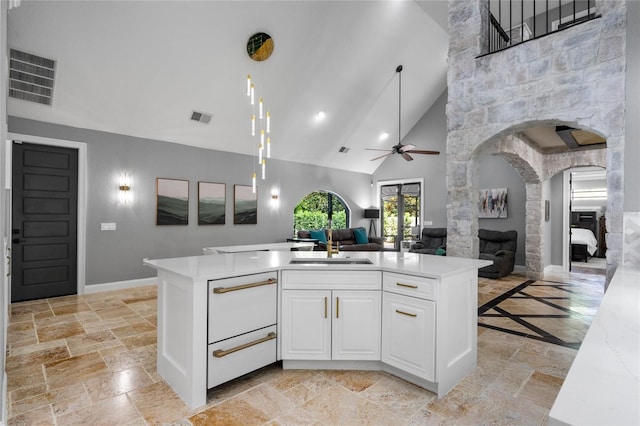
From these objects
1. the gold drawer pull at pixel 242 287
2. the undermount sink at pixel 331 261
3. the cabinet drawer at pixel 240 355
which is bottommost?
the cabinet drawer at pixel 240 355

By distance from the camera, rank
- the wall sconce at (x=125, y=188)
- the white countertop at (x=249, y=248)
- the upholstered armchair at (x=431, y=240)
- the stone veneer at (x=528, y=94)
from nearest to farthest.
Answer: the stone veneer at (x=528, y=94) → the white countertop at (x=249, y=248) → the wall sconce at (x=125, y=188) → the upholstered armchair at (x=431, y=240)

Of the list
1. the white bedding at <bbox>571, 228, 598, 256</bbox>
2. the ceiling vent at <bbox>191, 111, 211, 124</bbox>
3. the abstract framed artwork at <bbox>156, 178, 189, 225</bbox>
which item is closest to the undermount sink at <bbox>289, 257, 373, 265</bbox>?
the abstract framed artwork at <bbox>156, 178, 189, 225</bbox>

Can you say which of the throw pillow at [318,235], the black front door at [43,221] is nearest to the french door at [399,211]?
the throw pillow at [318,235]

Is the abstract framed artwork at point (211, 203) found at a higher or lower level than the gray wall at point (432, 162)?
lower

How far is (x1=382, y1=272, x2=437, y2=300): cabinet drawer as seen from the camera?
2273 millimetres

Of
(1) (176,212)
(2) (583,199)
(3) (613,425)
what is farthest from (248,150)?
(2) (583,199)

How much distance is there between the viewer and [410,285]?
2.38 meters

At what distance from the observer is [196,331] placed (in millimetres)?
2115

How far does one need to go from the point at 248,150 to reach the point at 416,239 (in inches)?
204

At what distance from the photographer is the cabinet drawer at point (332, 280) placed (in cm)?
255

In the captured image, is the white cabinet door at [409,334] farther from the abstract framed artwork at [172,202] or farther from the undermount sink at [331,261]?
the abstract framed artwork at [172,202]

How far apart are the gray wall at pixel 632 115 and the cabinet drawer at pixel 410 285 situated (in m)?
1.84

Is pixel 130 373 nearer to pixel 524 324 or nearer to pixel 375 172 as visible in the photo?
pixel 524 324

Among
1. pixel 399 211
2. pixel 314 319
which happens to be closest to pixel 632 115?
pixel 314 319
